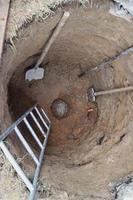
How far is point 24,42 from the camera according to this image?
4.29 meters

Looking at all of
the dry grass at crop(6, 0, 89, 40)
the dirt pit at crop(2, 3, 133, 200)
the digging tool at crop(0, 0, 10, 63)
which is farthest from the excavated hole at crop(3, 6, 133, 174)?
the digging tool at crop(0, 0, 10, 63)

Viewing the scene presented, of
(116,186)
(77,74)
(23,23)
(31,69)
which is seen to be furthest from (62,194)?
(77,74)

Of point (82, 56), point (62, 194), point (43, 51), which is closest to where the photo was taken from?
point (62, 194)

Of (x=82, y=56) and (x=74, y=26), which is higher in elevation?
(x=74, y=26)

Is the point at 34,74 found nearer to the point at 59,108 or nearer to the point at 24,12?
the point at 59,108

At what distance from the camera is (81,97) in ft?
21.8

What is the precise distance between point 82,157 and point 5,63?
2.10m

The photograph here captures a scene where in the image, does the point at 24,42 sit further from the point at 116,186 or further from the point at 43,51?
the point at 116,186

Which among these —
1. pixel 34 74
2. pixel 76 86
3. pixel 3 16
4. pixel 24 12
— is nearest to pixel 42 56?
pixel 34 74

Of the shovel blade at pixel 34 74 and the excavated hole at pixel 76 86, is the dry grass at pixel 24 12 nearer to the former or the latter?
the excavated hole at pixel 76 86

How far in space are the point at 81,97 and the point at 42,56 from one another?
1.66 m

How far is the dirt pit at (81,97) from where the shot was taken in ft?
14.5

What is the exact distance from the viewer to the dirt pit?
4414 mm

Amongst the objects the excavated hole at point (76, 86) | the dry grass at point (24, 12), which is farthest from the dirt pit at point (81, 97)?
the dry grass at point (24, 12)
